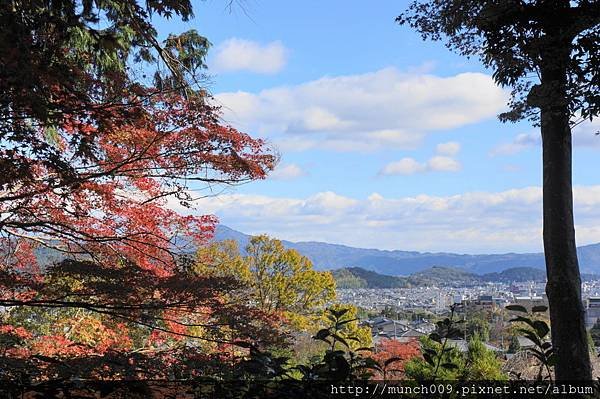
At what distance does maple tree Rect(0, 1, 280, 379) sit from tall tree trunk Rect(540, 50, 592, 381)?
6.68 ft

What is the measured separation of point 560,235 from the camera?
11.6ft

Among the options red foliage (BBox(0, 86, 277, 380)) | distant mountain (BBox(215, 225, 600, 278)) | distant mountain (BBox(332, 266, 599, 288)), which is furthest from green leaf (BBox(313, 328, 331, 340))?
distant mountain (BBox(215, 225, 600, 278))

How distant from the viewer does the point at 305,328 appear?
11141 millimetres

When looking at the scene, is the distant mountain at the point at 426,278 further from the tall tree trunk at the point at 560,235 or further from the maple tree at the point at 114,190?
the tall tree trunk at the point at 560,235

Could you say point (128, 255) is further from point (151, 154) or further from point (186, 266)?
point (151, 154)

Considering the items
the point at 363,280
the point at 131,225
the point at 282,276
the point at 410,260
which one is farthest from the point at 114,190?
the point at 410,260

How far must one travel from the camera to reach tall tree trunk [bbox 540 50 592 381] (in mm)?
3336

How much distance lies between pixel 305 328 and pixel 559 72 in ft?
27.7

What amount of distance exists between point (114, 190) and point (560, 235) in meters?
3.70

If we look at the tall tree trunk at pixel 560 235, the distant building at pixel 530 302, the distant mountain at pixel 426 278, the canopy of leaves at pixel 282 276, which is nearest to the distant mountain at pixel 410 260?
the distant mountain at pixel 426 278

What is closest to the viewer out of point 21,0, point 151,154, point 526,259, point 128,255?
point 21,0

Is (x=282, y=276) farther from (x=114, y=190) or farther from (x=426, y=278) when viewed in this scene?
(x=426, y=278)

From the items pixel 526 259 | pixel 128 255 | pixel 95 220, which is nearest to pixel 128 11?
pixel 95 220

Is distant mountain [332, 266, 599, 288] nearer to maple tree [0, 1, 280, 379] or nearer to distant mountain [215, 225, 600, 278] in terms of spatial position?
maple tree [0, 1, 280, 379]
